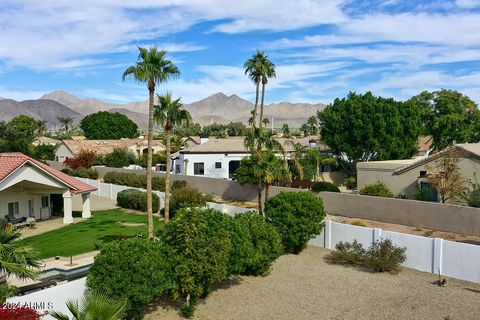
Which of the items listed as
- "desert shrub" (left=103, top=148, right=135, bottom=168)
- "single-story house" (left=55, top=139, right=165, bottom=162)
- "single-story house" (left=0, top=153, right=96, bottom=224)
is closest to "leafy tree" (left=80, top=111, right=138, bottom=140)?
"single-story house" (left=55, top=139, right=165, bottom=162)

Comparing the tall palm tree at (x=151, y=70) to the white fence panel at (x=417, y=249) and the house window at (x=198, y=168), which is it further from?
the house window at (x=198, y=168)

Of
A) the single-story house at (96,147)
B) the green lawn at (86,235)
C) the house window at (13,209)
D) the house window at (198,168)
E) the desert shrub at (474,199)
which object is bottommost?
the green lawn at (86,235)

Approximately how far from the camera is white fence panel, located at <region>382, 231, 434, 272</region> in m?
21.8

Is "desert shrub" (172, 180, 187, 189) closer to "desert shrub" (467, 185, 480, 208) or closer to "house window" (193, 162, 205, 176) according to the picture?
"house window" (193, 162, 205, 176)

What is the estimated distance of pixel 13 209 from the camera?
1384 inches

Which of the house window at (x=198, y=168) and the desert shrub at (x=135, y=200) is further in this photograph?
the house window at (x=198, y=168)

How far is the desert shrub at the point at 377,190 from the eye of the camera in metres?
37.6

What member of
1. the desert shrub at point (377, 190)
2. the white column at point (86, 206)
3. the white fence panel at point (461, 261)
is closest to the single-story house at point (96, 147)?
the white column at point (86, 206)

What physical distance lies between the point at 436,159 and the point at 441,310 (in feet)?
66.5

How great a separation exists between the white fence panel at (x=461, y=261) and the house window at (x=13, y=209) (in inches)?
1117

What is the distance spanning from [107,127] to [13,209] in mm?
92911

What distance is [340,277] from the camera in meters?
21.7

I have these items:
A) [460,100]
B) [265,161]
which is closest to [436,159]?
[265,161]

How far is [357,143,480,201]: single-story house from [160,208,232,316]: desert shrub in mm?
22721
